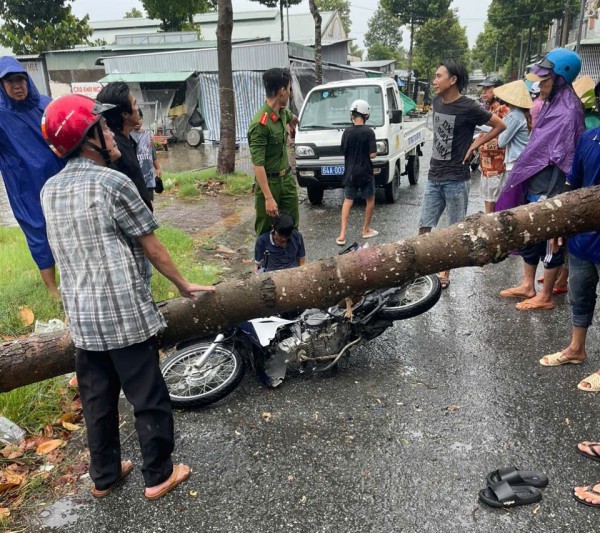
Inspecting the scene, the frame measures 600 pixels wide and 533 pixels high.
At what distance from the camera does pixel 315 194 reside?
29.4ft

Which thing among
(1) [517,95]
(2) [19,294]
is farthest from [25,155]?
(1) [517,95]

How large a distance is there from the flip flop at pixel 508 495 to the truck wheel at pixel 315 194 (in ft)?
22.6

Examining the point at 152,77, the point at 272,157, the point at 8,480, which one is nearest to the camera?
the point at 8,480

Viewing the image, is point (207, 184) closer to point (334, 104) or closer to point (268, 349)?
point (334, 104)

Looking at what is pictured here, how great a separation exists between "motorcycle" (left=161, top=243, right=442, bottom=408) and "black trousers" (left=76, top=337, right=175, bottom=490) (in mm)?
670

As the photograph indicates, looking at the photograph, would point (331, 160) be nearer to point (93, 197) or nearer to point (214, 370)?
point (214, 370)

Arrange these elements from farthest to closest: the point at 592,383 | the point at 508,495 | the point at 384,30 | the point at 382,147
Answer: the point at 384,30 → the point at 382,147 → the point at 592,383 → the point at 508,495

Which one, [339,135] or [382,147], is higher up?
[339,135]

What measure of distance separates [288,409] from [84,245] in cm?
166

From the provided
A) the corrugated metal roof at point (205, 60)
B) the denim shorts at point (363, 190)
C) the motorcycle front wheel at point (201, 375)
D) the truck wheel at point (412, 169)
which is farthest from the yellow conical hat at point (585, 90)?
the corrugated metal roof at point (205, 60)

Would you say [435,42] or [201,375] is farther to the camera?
[435,42]

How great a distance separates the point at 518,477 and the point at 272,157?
341 centimetres

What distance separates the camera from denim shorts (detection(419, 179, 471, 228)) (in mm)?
4832

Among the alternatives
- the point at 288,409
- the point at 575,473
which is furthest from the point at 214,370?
the point at 575,473
